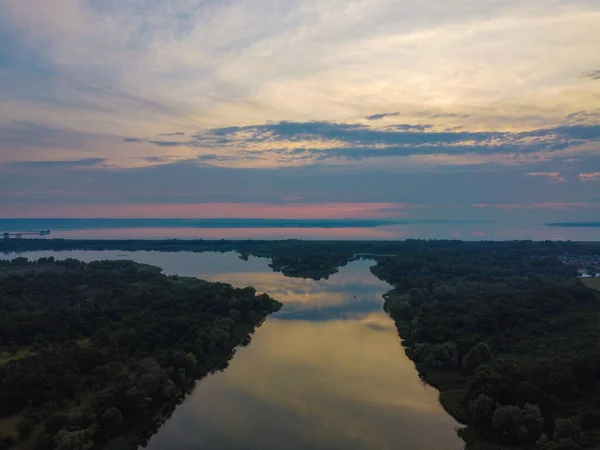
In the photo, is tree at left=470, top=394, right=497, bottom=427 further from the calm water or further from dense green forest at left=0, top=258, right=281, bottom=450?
dense green forest at left=0, top=258, right=281, bottom=450

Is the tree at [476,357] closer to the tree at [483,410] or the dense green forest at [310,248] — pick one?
the tree at [483,410]

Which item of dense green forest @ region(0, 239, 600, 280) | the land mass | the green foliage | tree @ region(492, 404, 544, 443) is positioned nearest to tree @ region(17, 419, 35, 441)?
the green foliage

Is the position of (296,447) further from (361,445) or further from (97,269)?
(97,269)

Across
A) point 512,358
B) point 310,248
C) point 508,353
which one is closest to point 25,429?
point 512,358

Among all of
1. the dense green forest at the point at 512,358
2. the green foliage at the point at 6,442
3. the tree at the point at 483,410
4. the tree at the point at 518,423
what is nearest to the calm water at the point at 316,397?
the tree at the point at 483,410

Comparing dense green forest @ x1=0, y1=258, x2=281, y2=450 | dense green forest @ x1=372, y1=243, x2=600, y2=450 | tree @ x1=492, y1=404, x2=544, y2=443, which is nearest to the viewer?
tree @ x1=492, y1=404, x2=544, y2=443
